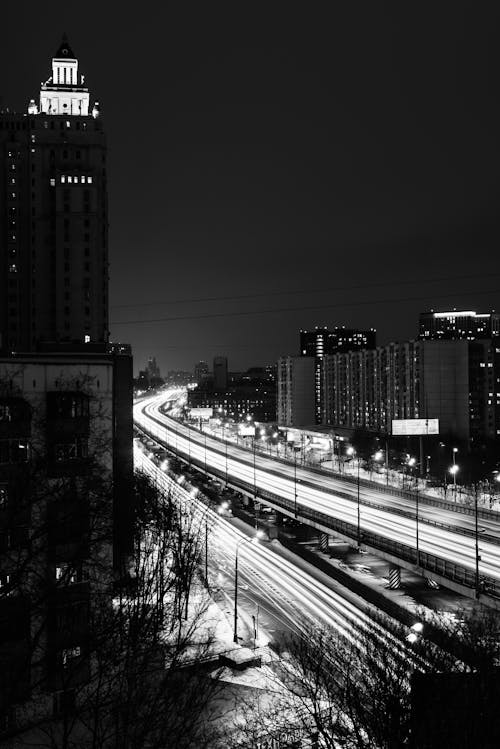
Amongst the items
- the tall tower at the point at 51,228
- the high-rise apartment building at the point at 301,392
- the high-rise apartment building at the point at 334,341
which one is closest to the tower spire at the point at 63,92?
the tall tower at the point at 51,228

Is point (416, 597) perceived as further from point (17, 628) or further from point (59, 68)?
point (59, 68)

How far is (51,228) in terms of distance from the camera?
190 feet

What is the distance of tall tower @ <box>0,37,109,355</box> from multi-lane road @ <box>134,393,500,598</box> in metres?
17.9

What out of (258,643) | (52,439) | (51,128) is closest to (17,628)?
(52,439)

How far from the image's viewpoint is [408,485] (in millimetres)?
51719

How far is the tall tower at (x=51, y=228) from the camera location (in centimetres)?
5681

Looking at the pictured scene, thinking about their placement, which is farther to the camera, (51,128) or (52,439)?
(51,128)

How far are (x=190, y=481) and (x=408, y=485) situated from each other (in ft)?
59.3

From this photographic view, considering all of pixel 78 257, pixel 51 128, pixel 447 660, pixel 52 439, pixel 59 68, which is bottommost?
pixel 447 660

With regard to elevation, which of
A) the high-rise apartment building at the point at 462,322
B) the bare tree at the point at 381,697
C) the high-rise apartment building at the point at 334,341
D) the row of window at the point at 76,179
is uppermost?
the row of window at the point at 76,179

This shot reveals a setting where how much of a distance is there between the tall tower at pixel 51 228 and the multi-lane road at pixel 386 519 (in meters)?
17.9

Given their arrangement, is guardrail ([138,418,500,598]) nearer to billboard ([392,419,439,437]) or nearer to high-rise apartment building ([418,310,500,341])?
billboard ([392,419,439,437])

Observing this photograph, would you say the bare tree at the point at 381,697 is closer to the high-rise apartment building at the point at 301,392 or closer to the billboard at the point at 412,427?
the billboard at the point at 412,427

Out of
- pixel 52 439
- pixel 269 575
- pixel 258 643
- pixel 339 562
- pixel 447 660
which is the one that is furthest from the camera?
pixel 339 562
